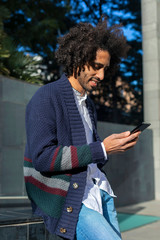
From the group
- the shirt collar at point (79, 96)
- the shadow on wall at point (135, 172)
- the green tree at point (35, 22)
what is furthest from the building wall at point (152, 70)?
the shirt collar at point (79, 96)

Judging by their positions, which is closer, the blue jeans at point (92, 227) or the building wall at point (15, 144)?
the blue jeans at point (92, 227)

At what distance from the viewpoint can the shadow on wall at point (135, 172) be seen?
9570mm

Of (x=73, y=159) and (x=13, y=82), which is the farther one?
(x=13, y=82)

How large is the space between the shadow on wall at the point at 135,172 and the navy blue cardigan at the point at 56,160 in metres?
6.76

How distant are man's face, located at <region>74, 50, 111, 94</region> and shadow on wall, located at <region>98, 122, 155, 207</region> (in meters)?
6.53

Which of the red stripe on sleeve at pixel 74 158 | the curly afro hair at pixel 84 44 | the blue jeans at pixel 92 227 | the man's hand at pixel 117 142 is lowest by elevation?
the blue jeans at pixel 92 227

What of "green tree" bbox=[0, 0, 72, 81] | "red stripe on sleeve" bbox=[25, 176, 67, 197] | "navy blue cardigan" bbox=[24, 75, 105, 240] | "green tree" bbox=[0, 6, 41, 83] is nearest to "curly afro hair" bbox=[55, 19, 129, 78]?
"navy blue cardigan" bbox=[24, 75, 105, 240]

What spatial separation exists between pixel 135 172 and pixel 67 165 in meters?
8.57

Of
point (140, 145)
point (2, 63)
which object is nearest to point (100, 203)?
point (2, 63)

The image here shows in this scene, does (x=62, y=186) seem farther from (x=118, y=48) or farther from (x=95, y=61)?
(x=118, y=48)

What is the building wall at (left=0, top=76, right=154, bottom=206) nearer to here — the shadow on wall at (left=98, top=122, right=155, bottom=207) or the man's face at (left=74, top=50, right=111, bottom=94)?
the shadow on wall at (left=98, top=122, right=155, bottom=207)

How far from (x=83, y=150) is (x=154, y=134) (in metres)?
9.79

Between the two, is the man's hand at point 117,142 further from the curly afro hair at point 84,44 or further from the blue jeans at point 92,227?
the curly afro hair at point 84,44

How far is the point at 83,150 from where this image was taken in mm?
2162
